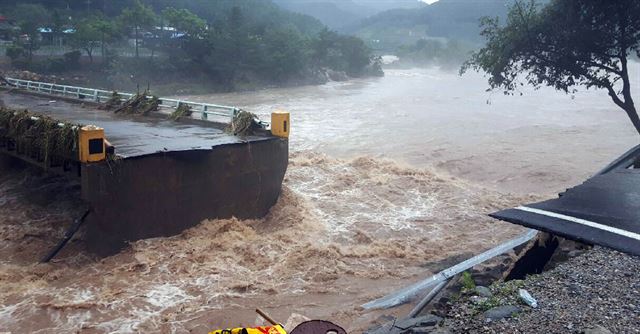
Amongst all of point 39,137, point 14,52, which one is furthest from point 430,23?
point 39,137

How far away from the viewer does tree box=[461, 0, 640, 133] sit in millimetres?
11344

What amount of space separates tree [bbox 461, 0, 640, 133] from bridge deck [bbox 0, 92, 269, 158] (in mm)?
5635

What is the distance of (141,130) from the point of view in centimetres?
1209

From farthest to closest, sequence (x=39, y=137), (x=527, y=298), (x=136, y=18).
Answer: (x=136, y=18), (x=39, y=137), (x=527, y=298)

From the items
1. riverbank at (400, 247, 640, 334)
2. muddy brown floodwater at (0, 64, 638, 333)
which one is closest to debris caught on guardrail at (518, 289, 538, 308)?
riverbank at (400, 247, 640, 334)

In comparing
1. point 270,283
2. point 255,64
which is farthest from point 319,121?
point 255,64

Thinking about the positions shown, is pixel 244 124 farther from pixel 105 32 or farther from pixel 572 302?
pixel 105 32

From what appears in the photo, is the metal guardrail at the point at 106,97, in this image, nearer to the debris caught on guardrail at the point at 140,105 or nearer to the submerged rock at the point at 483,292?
the debris caught on guardrail at the point at 140,105

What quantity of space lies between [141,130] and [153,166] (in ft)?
9.96

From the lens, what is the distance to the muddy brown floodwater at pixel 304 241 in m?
7.77

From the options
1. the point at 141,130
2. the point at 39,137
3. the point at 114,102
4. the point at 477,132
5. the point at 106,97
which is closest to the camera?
the point at 39,137

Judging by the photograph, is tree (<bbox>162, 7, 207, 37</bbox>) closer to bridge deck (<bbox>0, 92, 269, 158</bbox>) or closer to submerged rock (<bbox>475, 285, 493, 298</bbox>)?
bridge deck (<bbox>0, 92, 269, 158</bbox>)

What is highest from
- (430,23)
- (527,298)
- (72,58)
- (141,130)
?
(430,23)

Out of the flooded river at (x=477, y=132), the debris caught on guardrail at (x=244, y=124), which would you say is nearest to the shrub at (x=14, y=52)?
the flooded river at (x=477, y=132)
